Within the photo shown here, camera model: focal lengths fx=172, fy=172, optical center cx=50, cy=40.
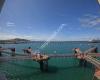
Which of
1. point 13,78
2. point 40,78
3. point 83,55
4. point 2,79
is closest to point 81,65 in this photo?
point 83,55

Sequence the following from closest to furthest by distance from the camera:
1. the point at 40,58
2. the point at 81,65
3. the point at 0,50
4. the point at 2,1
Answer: the point at 2,1 < the point at 40,58 < the point at 81,65 < the point at 0,50

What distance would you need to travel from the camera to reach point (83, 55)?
26688mm

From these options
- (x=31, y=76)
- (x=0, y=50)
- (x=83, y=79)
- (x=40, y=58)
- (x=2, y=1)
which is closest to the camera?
(x=2, y=1)

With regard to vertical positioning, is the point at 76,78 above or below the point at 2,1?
below

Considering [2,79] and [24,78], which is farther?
[24,78]

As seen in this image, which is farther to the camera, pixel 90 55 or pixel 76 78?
pixel 90 55

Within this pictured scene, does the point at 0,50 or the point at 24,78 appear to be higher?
the point at 0,50

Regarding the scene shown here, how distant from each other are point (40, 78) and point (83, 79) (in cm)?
538

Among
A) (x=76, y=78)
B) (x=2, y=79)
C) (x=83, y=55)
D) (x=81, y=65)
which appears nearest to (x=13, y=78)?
(x=76, y=78)

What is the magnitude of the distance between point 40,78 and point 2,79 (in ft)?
67.5

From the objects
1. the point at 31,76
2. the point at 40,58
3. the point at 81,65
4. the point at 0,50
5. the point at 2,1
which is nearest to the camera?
the point at 2,1

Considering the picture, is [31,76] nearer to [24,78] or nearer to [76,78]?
[24,78]

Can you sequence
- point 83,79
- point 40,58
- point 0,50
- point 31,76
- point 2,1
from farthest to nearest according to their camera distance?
point 0,50 < point 40,58 < point 31,76 < point 83,79 < point 2,1

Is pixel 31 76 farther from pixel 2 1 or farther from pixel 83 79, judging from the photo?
pixel 2 1
